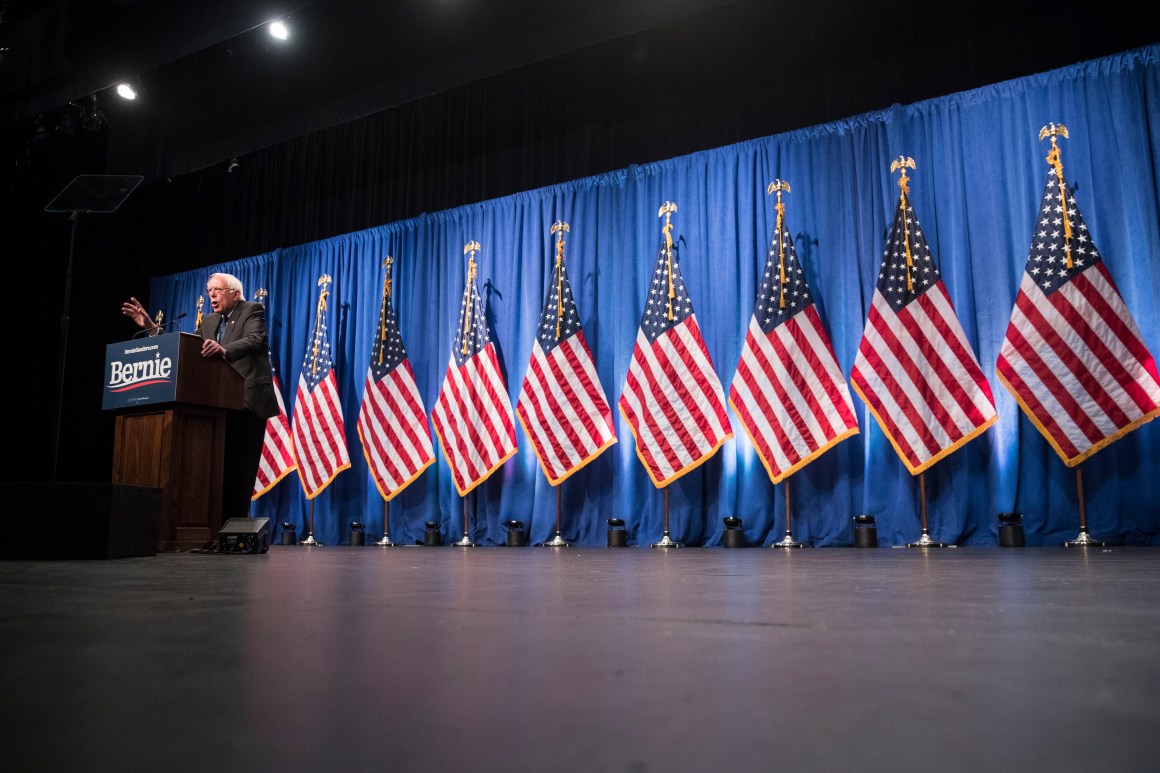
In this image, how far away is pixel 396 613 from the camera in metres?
1.08

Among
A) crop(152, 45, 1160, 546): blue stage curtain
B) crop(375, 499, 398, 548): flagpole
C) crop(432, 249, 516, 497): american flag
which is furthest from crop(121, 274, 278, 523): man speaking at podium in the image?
Result: crop(375, 499, 398, 548): flagpole

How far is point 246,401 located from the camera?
3.41m

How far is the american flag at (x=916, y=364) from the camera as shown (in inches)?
175

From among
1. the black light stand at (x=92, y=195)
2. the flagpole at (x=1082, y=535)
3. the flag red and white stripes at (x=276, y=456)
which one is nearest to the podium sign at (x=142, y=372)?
the black light stand at (x=92, y=195)

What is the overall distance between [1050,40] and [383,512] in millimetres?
5312

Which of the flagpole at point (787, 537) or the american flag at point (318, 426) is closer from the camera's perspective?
the flagpole at point (787, 537)

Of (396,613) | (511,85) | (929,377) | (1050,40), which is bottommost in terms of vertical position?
(396,613)

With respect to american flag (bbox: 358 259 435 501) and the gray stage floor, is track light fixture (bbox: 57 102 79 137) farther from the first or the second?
the gray stage floor

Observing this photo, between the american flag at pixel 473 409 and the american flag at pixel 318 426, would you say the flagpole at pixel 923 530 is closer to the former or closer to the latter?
the american flag at pixel 473 409

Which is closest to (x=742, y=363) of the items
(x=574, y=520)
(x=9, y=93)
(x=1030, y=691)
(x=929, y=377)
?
(x=929, y=377)

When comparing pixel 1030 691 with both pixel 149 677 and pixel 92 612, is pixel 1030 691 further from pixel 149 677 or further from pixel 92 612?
pixel 92 612

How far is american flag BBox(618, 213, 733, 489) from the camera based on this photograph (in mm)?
5059

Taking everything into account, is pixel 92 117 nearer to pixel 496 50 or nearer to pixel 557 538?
pixel 496 50

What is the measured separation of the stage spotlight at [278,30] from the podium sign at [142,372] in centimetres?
322
